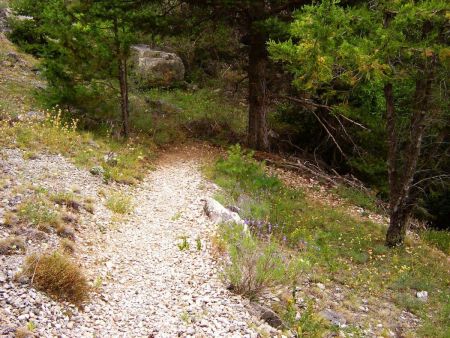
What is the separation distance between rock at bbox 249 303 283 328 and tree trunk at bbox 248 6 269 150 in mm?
9134

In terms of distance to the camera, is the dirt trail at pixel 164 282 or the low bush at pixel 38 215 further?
the low bush at pixel 38 215

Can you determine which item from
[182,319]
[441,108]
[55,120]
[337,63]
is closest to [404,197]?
[441,108]

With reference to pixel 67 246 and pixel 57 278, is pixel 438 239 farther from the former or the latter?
pixel 57 278

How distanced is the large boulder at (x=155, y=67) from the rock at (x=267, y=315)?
1643 cm

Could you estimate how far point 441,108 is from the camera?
9.60 meters

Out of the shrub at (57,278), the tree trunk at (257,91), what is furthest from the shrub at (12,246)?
the tree trunk at (257,91)

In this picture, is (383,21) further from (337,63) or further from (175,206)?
(175,206)

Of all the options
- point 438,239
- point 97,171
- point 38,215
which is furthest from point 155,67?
point 38,215

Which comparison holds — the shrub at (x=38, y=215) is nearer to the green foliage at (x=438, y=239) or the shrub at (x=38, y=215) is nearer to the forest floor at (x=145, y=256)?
the forest floor at (x=145, y=256)

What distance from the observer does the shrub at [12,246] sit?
544 centimetres

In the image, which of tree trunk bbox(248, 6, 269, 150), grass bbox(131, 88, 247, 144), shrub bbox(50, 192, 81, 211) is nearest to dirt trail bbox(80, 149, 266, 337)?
shrub bbox(50, 192, 81, 211)

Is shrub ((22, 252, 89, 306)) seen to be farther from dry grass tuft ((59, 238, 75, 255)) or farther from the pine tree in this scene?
the pine tree

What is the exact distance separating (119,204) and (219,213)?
6.50 ft

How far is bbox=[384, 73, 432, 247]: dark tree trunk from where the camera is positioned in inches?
327
